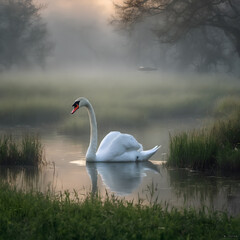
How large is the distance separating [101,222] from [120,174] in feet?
14.6

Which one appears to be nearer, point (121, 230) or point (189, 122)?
point (121, 230)

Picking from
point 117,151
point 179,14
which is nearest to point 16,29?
point 179,14

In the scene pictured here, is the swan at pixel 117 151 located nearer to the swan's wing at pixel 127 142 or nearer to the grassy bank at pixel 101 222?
the swan's wing at pixel 127 142

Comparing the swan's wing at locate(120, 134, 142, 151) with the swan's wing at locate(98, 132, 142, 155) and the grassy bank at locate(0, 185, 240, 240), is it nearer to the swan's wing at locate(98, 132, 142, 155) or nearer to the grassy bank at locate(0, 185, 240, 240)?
the swan's wing at locate(98, 132, 142, 155)

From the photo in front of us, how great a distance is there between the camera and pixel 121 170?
470 inches

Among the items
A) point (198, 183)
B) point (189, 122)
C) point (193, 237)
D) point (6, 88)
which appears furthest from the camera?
point (6, 88)

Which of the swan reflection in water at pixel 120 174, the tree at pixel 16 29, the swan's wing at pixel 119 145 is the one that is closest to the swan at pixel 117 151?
the swan's wing at pixel 119 145

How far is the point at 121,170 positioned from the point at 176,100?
782 inches

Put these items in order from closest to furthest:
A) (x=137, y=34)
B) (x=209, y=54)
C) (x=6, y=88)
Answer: (x=6, y=88), (x=209, y=54), (x=137, y=34)

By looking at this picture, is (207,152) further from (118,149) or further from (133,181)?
(118,149)

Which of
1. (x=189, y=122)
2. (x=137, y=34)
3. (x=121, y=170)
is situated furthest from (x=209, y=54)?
(x=121, y=170)

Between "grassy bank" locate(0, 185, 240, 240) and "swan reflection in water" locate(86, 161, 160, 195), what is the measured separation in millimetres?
2037

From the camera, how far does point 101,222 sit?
697 centimetres

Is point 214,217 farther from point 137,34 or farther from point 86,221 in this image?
point 137,34
